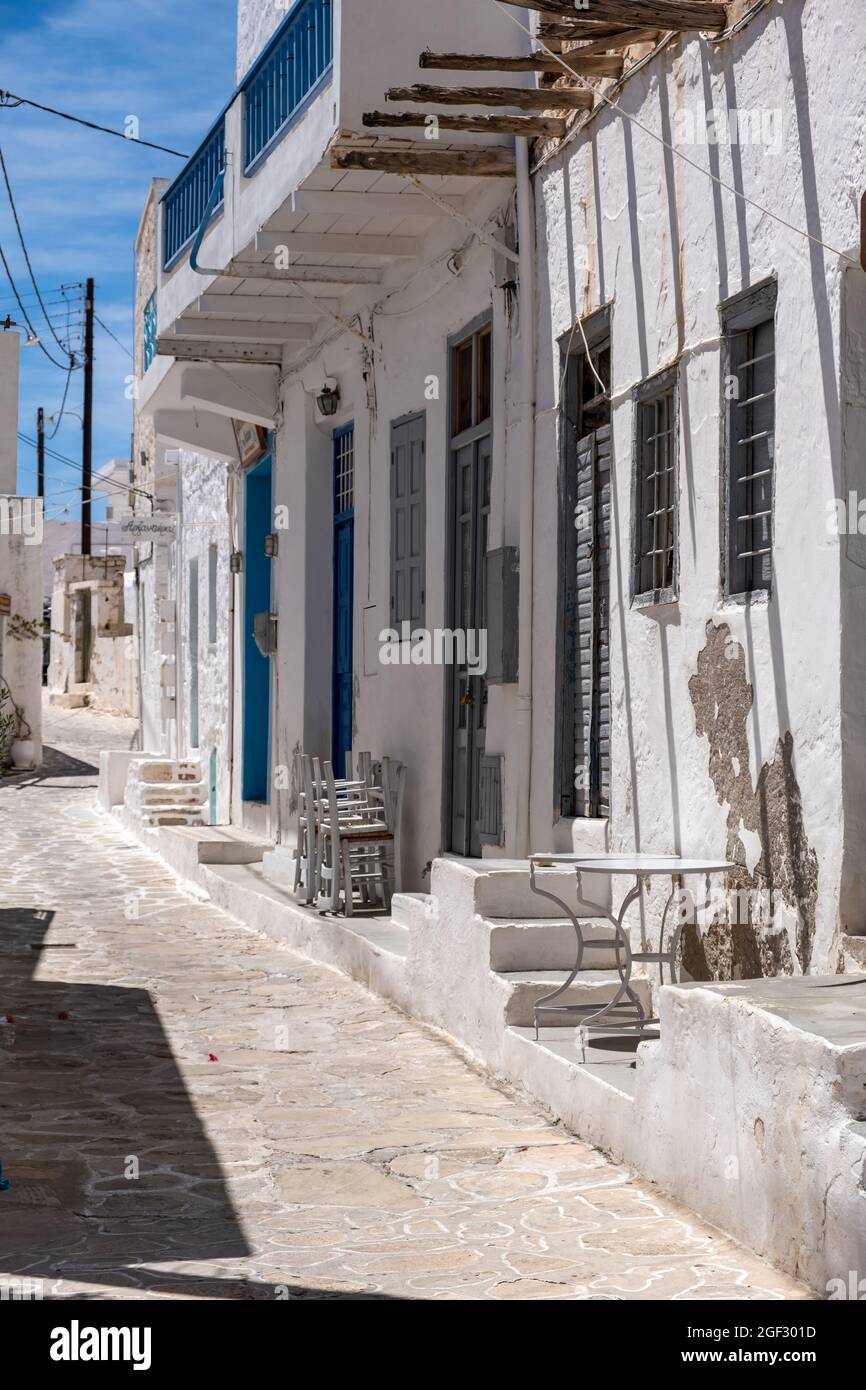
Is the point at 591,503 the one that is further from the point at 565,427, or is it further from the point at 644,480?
the point at 644,480

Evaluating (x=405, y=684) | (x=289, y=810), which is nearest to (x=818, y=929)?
(x=405, y=684)

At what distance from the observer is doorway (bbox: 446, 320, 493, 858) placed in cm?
977

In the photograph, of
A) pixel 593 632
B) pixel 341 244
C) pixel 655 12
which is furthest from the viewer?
pixel 341 244

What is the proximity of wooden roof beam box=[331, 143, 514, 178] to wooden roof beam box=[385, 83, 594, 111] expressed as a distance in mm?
688

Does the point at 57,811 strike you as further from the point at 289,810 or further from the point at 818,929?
the point at 818,929

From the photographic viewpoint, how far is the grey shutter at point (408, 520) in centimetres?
1085

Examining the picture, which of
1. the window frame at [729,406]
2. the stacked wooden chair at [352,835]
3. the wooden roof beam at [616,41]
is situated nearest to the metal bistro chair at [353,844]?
the stacked wooden chair at [352,835]

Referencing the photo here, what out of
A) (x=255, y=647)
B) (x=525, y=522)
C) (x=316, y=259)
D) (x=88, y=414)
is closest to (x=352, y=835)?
(x=525, y=522)

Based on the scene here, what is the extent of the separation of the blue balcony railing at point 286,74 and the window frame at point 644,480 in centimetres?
305

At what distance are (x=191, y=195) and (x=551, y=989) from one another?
8.30 m

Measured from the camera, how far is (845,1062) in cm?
426

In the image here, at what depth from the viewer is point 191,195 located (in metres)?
13.2

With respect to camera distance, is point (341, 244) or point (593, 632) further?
point (341, 244)
